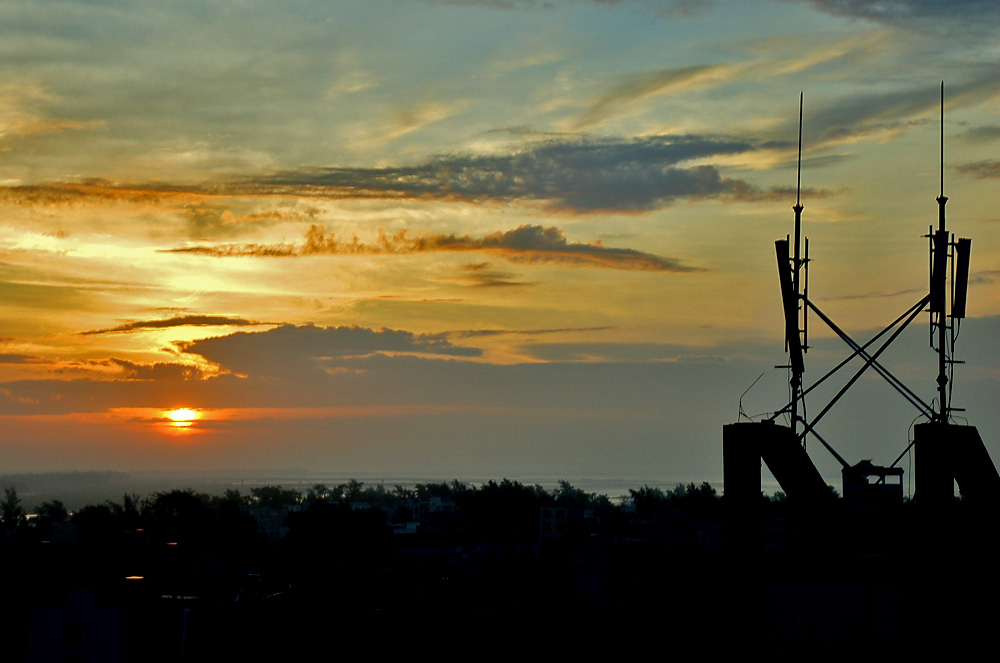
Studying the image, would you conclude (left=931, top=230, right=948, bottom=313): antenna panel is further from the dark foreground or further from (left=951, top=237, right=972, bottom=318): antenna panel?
the dark foreground

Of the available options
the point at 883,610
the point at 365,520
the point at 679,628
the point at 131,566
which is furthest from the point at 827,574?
the point at 365,520

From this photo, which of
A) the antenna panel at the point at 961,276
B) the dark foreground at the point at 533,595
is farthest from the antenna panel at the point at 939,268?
the dark foreground at the point at 533,595

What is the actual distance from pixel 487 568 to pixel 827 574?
39.7 m

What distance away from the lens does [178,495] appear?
374ft

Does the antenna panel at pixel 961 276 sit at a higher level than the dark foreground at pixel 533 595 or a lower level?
higher

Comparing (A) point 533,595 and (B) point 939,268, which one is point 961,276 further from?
(A) point 533,595

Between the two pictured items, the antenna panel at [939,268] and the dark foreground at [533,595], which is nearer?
the dark foreground at [533,595]

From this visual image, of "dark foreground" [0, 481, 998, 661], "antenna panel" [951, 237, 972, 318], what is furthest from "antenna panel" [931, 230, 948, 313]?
"dark foreground" [0, 481, 998, 661]

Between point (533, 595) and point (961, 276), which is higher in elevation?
point (961, 276)

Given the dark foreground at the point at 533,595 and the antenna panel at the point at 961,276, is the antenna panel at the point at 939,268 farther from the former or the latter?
the dark foreground at the point at 533,595

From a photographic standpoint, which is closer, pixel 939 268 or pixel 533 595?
pixel 939 268

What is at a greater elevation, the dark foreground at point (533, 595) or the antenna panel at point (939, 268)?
the antenna panel at point (939, 268)

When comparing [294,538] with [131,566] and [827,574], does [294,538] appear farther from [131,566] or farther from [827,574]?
[827,574]

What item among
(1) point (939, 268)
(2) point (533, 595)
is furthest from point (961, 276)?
(2) point (533, 595)
